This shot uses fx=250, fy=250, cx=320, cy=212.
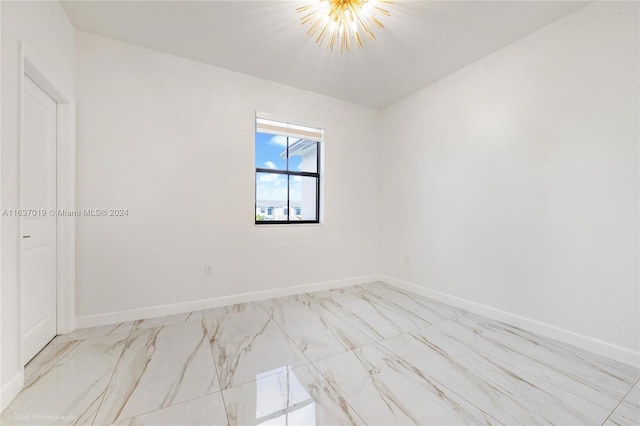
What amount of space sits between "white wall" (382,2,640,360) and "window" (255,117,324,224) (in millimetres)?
1555

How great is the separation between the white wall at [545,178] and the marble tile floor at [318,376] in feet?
1.49

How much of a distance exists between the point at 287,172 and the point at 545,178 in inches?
A: 110

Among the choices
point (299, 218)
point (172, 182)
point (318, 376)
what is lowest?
point (318, 376)

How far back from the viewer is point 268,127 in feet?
10.6

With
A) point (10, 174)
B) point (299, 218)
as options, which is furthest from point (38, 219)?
point (299, 218)

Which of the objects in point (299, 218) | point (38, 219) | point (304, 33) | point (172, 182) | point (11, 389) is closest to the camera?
point (11, 389)

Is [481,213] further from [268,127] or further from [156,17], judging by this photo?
[156,17]

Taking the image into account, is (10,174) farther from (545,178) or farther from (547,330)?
(547,330)

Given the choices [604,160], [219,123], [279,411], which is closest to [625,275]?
[604,160]

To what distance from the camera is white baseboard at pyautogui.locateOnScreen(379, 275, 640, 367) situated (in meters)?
1.85

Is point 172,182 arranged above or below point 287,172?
below

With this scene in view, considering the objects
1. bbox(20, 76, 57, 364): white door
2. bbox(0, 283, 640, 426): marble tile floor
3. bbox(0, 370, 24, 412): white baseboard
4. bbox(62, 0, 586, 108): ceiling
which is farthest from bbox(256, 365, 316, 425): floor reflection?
bbox(62, 0, 586, 108): ceiling

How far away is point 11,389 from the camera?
1.42 meters

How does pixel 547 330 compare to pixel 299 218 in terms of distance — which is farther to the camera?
pixel 299 218
